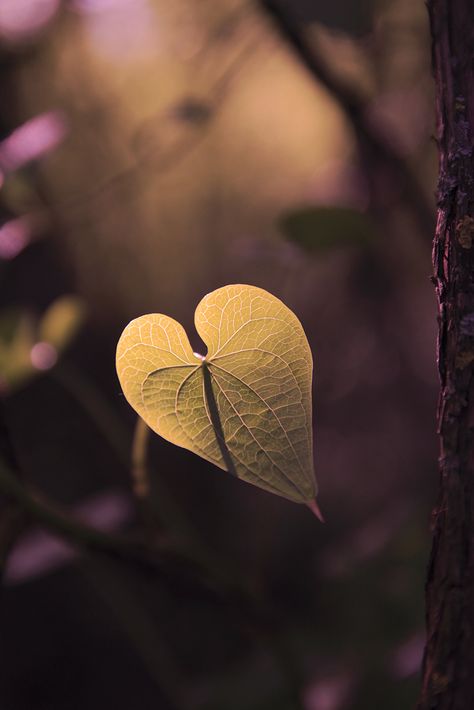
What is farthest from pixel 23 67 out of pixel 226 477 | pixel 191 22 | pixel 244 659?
pixel 244 659

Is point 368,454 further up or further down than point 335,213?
further down

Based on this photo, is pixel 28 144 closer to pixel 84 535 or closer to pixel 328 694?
pixel 84 535

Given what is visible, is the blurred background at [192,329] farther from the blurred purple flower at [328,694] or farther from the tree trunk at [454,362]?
the tree trunk at [454,362]

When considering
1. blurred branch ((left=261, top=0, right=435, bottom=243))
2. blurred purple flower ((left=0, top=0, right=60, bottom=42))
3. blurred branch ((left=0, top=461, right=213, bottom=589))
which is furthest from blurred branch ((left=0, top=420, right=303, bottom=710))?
blurred purple flower ((left=0, top=0, right=60, bottom=42))

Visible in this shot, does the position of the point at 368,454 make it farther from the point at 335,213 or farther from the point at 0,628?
the point at 335,213

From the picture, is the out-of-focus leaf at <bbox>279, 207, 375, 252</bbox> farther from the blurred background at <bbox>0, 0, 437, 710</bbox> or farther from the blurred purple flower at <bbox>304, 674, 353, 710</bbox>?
the blurred purple flower at <bbox>304, 674, 353, 710</bbox>

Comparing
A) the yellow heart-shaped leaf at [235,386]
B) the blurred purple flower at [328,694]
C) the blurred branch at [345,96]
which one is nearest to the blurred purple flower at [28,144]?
the blurred branch at [345,96]

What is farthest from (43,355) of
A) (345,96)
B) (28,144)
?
(345,96)
